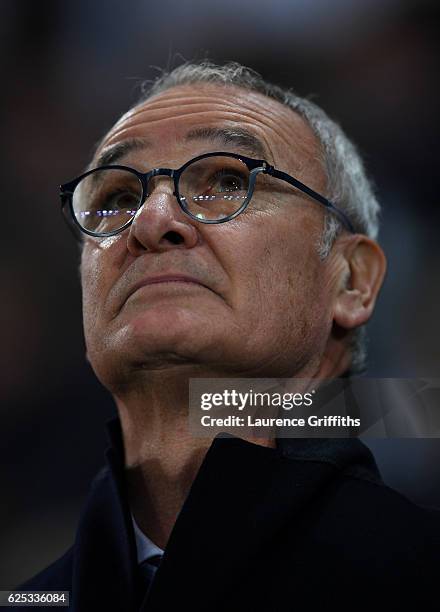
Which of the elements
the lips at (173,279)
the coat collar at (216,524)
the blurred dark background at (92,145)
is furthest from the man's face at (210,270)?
the blurred dark background at (92,145)

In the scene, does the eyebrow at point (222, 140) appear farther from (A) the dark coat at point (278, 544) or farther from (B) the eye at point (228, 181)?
(A) the dark coat at point (278, 544)

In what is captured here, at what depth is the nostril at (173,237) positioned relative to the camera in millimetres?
1016

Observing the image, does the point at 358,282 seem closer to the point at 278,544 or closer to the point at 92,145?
the point at 278,544

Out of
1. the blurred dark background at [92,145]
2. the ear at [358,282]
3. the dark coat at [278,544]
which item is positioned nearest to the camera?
the dark coat at [278,544]

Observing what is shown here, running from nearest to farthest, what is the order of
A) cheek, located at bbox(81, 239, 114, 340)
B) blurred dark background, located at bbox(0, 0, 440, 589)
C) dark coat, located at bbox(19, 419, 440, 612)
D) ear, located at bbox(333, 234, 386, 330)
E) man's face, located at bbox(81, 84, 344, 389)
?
dark coat, located at bbox(19, 419, 440, 612)
man's face, located at bbox(81, 84, 344, 389)
cheek, located at bbox(81, 239, 114, 340)
ear, located at bbox(333, 234, 386, 330)
blurred dark background, located at bbox(0, 0, 440, 589)

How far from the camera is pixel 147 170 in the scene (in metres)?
1.11

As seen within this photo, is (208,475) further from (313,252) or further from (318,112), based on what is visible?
(318,112)

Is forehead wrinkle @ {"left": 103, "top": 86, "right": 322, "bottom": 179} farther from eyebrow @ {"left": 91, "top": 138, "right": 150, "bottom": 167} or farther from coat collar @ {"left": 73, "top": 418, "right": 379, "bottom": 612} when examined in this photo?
coat collar @ {"left": 73, "top": 418, "right": 379, "bottom": 612}

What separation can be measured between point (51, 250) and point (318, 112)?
2.26 feet

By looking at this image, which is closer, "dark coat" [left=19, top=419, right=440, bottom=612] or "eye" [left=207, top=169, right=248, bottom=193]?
"dark coat" [left=19, top=419, right=440, bottom=612]

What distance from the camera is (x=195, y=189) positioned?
3.51 feet

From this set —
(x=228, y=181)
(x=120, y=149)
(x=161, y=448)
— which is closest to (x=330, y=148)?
(x=228, y=181)

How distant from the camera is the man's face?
0.98 metres

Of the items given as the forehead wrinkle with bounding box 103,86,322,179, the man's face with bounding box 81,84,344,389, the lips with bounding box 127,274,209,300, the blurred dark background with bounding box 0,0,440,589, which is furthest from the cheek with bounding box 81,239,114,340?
the blurred dark background with bounding box 0,0,440,589
